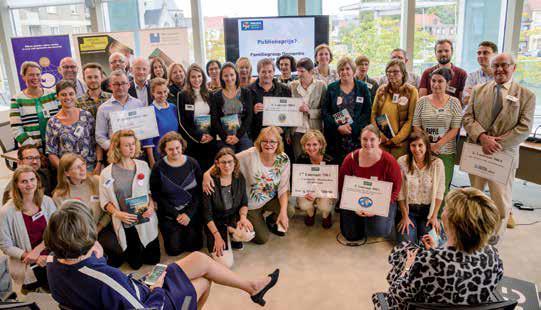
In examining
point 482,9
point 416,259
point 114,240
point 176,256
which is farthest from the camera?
point 482,9

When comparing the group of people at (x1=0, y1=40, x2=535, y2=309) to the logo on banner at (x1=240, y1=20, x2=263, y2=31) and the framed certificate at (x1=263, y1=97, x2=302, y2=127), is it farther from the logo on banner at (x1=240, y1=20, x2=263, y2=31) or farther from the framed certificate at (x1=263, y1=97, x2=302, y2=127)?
the logo on banner at (x1=240, y1=20, x2=263, y2=31)

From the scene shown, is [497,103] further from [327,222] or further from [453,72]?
[327,222]

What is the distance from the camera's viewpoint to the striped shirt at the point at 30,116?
147 inches

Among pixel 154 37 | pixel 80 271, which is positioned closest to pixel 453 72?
pixel 80 271

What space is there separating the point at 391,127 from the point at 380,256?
1.27 meters

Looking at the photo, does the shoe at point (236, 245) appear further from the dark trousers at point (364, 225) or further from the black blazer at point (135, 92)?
the black blazer at point (135, 92)

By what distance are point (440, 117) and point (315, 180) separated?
1304 mm

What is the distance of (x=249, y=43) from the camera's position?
6.29m

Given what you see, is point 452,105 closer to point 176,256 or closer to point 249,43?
point 176,256

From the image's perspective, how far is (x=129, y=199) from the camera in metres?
3.21

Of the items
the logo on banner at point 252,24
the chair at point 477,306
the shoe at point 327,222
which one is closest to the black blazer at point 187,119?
the shoe at point 327,222

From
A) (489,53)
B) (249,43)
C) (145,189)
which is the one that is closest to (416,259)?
(145,189)

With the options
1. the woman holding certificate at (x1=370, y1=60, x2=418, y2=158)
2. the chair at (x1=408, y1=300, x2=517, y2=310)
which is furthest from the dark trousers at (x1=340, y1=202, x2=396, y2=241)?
the chair at (x1=408, y1=300, x2=517, y2=310)

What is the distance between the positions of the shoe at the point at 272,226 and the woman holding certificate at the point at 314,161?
0.33 metres
